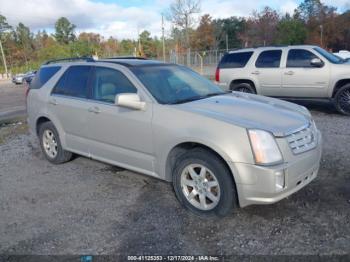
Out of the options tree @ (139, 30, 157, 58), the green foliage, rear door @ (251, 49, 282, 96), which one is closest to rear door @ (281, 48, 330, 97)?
rear door @ (251, 49, 282, 96)

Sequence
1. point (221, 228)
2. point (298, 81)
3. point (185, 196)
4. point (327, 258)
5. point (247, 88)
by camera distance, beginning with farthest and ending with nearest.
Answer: point (247, 88) → point (298, 81) → point (185, 196) → point (221, 228) → point (327, 258)

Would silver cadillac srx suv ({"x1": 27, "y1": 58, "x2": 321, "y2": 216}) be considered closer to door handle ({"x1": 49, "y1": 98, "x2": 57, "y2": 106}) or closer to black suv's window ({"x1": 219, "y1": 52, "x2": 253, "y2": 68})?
door handle ({"x1": 49, "y1": 98, "x2": 57, "y2": 106})

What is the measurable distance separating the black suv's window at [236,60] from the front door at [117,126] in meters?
6.08

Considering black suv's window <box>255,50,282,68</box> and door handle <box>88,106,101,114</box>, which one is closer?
door handle <box>88,106,101,114</box>

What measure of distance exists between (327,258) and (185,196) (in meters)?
1.58

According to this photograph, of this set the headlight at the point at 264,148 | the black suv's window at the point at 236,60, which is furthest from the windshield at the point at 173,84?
the black suv's window at the point at 236,60

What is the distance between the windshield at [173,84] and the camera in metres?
4.43

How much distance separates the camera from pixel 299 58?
9.38 meters

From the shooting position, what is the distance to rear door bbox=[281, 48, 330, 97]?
354 inches

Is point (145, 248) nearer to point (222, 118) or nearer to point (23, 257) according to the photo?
point (23, 257)

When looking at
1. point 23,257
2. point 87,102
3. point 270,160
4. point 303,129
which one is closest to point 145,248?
point 23,257

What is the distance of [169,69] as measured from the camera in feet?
16.8

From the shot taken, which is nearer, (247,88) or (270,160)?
(270,160)

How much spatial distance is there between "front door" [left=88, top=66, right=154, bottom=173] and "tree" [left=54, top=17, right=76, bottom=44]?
98.5 m
